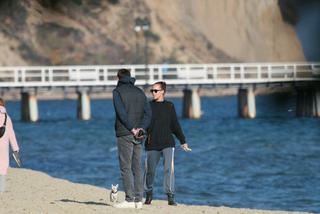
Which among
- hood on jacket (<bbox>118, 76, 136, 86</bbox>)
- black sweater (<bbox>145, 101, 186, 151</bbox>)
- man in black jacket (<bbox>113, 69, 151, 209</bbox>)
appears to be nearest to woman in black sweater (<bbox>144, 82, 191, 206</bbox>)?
black sweater (<bbox>145, 101, 186, 151</bbox>)

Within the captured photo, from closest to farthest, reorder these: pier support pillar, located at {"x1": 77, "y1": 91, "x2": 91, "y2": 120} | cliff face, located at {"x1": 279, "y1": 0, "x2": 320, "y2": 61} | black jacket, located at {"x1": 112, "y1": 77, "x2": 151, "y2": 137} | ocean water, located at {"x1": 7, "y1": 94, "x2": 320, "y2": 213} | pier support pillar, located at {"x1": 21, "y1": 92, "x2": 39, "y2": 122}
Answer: cliff face, located at {"x1": 279, "y1": 0, "x2": 320, "y2": 61}
black jacket, located at {"x1": 112, "y1": 77, "x2": 151, "y2": 137}
ocean water, located at {"x1": 7, "y1": 94, "x2": 320, "y2": 213}
pier support pillar, located at {"x1": 21, "y1": 92, "x2": 39, "y2": 122}
pier support pillar, located at {"x1": 77, "y1": 91, "x2": 91, "y2": 120}

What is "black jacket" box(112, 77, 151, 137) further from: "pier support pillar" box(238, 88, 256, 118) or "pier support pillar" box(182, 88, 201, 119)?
"pier support pillar" box(182, 88, 201, 119)

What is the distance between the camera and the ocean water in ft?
92.3

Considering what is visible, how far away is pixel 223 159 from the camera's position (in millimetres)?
51500

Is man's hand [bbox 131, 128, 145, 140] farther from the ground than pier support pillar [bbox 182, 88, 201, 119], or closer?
farther from the ground

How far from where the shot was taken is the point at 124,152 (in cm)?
1041

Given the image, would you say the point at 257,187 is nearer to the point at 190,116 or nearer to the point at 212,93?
the point at 190,116

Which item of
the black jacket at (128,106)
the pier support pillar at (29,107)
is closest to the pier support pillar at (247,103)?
the pier support pillar at (29,107)

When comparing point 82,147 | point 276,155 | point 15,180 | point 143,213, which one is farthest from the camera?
point 82,147

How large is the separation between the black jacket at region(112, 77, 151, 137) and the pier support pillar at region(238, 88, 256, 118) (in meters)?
74.6

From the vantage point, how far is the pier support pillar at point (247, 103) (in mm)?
85062

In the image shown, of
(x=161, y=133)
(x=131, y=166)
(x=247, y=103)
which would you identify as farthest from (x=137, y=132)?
(x=247, y=103)

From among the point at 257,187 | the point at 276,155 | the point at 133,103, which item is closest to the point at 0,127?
the point at 133,103

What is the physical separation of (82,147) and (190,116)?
90.5 feet
